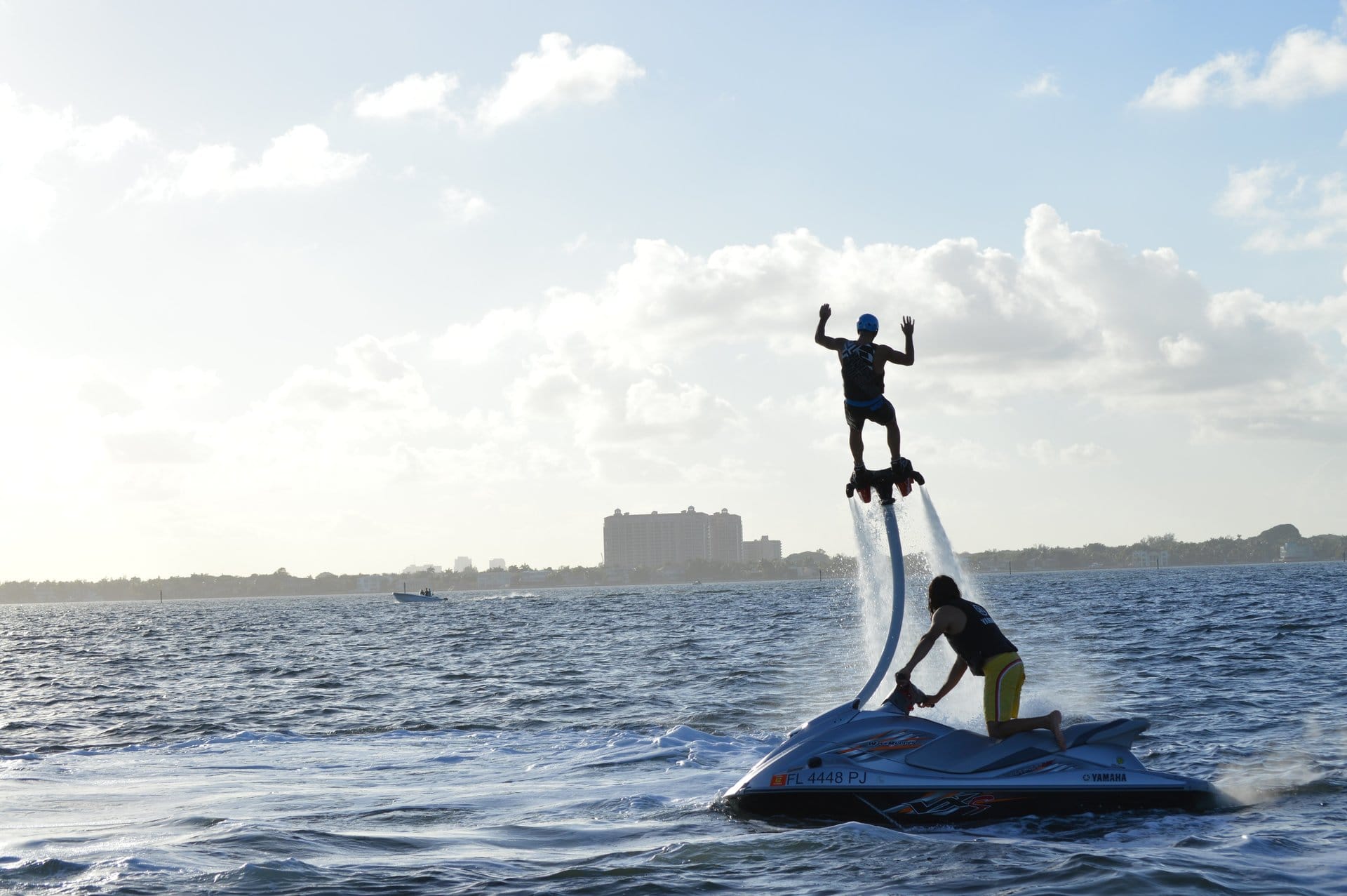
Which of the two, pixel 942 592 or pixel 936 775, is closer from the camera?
pixel 936 775

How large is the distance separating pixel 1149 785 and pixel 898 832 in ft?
9.40

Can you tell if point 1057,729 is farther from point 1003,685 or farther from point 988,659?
point 988,659

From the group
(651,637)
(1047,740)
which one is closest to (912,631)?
(1047,740)

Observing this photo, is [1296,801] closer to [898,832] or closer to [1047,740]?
[1047,740]

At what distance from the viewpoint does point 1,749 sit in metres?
20.9

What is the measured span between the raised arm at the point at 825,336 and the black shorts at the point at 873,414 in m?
0.66

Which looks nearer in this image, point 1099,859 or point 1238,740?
point 1099,859

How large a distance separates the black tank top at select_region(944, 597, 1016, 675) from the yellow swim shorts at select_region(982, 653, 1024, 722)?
0.06 m

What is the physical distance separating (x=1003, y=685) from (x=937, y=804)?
1.41 metres

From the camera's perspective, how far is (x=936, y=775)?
11930 millimetres

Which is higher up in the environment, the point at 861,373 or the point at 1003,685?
the point at 861,373

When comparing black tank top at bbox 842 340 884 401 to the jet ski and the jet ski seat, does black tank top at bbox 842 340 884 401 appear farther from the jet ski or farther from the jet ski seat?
the jet ski seat

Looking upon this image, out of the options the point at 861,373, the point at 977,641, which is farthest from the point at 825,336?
the point at 977,641

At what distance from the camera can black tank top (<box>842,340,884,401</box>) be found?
1225 cm
